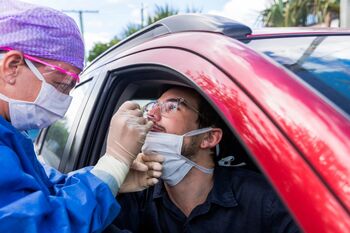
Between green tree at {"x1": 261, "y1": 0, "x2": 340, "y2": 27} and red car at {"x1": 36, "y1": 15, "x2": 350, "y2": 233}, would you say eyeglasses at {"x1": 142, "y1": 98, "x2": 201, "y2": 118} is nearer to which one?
red car at {"x1": 36, "y1": 15, "x2": 350, "y2": 233}

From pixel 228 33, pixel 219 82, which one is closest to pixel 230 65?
pixel 219 82

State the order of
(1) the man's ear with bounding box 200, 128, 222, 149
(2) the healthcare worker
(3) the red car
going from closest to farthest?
(3) the red car < (2) the healthcare worker < (1) the man's ear with bounding box 200, 128, 222, 149

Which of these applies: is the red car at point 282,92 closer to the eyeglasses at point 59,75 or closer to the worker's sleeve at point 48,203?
the eyeglasses at point 59,75

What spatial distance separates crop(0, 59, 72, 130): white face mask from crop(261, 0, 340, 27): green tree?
13611mm

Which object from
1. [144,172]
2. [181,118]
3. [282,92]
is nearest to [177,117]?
[181,118]

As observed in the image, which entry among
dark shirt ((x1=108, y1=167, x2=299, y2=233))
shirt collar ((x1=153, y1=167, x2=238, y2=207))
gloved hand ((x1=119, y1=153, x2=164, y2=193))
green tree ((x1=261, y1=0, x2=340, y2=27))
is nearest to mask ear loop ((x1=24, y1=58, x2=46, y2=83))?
gloved hand ((x1=119, y1=153, x2=164, y2=193))

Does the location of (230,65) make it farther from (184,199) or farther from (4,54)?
(184,199)

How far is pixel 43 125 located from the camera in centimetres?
182

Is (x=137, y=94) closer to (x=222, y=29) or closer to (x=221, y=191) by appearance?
(x=221, y=191)

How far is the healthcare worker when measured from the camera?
1.27 m

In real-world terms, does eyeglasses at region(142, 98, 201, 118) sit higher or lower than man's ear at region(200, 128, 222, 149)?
higher

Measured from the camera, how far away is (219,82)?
1190mm

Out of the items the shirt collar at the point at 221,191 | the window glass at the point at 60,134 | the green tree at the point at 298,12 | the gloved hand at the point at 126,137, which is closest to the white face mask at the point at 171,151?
the shirt collar at the point at 221,191

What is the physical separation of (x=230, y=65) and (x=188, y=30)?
0.53 metres
